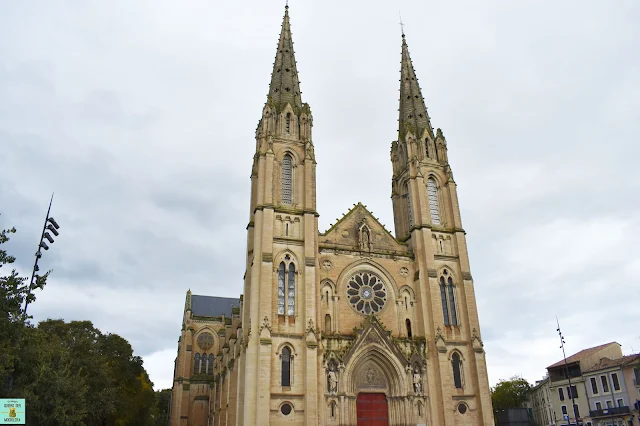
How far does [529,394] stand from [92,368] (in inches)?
2220

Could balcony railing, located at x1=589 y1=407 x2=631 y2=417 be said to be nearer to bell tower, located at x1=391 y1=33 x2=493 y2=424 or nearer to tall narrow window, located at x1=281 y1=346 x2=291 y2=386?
bell tower, located at x1=391 y1=33 x2=493 y2=424

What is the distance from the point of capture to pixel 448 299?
119 ft

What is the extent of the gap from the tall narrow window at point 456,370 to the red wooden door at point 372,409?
5239 mm

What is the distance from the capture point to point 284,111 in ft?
130

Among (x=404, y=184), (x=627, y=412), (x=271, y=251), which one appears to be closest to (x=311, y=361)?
Answer: (x=271, y=251)

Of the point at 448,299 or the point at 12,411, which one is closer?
the point at 12,411

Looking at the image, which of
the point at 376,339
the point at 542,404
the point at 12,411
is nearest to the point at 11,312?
the point at 12,411

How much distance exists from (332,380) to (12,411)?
18.6 m

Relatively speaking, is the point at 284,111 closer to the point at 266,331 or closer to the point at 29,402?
the point at 266,331

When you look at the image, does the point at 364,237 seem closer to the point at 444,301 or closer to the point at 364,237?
the point at 364,237

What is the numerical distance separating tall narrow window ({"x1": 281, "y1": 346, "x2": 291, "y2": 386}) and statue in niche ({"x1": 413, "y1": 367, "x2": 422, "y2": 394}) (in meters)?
8.51

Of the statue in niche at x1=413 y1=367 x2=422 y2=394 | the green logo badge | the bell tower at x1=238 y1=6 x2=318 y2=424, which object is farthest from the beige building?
the green logo badge

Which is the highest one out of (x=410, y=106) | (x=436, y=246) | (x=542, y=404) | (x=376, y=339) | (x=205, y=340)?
(x=410, y=106)

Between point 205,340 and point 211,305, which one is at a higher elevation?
point 211,305
